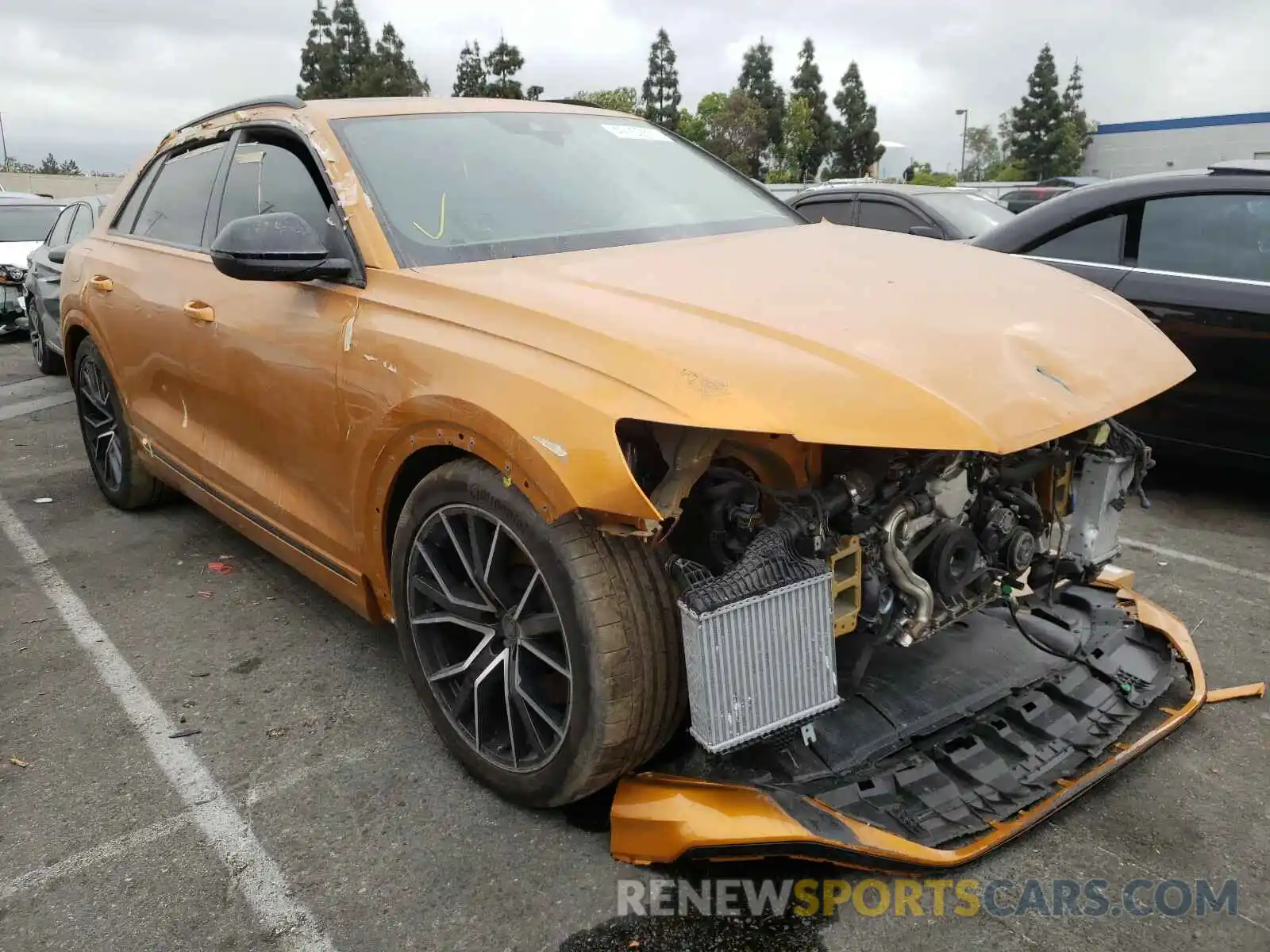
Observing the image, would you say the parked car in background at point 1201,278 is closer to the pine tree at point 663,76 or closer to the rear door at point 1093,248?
the rear door at point 1093,248

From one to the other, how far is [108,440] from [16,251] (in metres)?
8.51

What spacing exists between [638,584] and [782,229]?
5.50 feet

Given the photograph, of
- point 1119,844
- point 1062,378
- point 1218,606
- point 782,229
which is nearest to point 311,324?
point 782,229

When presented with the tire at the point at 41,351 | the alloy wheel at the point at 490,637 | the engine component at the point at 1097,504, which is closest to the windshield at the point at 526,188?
the alloy wheel at the point at 490,637

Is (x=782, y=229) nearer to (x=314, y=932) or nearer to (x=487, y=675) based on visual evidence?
(x=487, y=675)

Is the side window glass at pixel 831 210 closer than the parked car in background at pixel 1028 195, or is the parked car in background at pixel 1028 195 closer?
the side window glass at pixel 831 210

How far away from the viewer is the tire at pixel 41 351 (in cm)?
905

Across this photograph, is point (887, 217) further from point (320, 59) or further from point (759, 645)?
point (320, 59)

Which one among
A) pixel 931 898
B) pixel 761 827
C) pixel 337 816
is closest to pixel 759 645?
pixel 761 827

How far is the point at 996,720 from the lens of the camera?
248cm

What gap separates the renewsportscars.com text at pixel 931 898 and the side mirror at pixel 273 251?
1798mm

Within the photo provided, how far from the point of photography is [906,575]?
7.44 feet

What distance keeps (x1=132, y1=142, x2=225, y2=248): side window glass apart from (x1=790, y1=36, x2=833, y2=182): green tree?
6698cm

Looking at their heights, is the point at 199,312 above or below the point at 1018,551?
above
